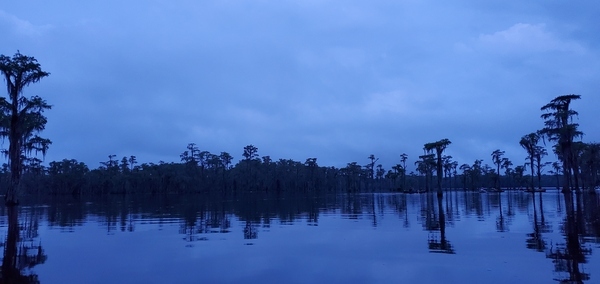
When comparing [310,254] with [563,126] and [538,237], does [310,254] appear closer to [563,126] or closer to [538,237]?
[538,237]

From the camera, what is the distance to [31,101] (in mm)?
35000

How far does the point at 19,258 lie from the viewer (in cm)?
1153

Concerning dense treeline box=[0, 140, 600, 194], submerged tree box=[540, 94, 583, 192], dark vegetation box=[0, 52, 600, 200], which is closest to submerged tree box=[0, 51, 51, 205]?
dark vegetation box=[0, 52, 600, 200]

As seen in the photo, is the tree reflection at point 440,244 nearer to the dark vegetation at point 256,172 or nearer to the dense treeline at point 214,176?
the dark vegetation at point 256,172

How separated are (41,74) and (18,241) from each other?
24.6 meters

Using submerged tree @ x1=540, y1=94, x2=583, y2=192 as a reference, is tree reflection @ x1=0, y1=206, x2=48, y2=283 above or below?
below

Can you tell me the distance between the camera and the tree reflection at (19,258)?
9.17 m

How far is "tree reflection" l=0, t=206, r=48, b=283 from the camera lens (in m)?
9.17

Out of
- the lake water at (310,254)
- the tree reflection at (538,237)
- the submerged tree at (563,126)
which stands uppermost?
the submerged tree at (563,126)

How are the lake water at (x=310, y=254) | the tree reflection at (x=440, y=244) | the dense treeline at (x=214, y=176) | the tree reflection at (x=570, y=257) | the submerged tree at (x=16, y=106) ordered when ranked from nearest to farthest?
1. the tree reflection at (x=570, y=257)
2. the lake water at (x=310, y=254)
3. the tree reflection at (x=440, y=244)
4. the submerged tree at (x=16, y=106)
5. the dense treeline at (x=214, y=176)

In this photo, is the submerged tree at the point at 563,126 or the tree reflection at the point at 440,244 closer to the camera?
the tree reflection at the point at 440,244

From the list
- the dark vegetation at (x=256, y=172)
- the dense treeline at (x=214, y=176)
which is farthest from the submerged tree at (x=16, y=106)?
the dense treeline at (x=214, y=176)

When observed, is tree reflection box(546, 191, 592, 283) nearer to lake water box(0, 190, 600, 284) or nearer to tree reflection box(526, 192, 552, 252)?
lake water box(0, 190, 600, 284)

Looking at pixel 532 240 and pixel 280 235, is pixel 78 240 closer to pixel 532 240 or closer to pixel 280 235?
pixel 280 235
